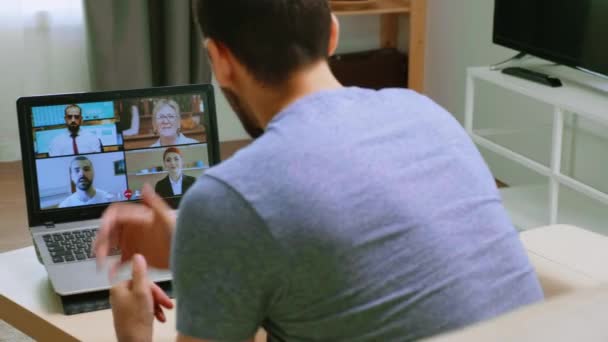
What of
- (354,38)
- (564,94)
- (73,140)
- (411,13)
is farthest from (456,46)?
(73,140)

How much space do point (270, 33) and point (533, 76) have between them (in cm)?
189

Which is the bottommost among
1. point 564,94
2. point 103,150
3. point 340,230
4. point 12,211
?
point 12,211

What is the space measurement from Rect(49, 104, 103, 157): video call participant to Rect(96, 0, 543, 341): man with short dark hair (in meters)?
0.68

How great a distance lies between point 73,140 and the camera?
1738mm

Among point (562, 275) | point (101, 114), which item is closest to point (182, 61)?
point (101, 114)

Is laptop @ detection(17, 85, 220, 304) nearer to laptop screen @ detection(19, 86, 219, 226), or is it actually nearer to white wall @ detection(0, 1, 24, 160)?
laptop screen @ detection(19, 86, 219, 226)

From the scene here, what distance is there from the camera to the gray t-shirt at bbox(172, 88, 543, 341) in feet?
3.26

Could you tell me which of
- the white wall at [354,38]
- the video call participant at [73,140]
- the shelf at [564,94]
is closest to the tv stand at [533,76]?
the shelf at [564,94]

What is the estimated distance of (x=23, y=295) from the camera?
156 centimetres

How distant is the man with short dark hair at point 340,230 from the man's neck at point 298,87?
4 cm

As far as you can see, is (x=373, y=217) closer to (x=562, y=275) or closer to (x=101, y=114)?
(x=562, y=275)

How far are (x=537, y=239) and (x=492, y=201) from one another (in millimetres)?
479

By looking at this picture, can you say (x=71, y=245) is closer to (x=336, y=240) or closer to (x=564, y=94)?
(x=336, y=240)

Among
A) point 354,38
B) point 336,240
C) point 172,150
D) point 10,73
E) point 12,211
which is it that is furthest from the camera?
point 354,38
